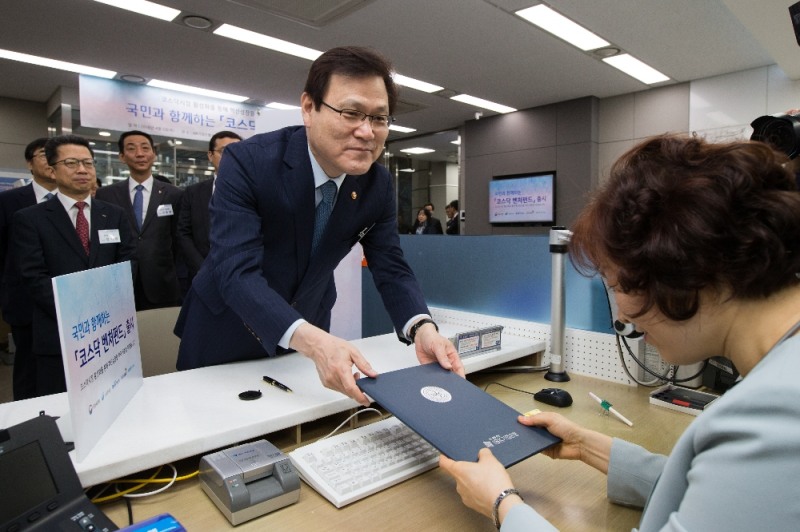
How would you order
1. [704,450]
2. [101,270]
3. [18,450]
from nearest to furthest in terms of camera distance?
[704,450], [18,450], [101,270]

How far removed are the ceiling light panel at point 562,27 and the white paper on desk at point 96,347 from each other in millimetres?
3863

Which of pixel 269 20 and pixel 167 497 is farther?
pixel 269 20

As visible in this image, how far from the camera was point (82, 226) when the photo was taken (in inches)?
101

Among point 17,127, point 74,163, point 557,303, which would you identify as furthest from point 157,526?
point 17,127

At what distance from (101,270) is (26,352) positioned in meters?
2.45

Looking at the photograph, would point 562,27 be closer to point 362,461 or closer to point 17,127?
point 362,461

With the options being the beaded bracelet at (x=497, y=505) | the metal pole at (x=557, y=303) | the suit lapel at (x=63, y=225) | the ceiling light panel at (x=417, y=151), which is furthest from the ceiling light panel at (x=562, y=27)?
the ceiling light panel at (x=417, y=151)

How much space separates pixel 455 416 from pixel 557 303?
33.6 inches

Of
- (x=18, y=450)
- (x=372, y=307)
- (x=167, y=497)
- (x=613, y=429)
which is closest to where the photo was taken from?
(x=18, y=450)

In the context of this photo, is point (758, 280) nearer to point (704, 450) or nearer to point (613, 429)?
point (704, 450)

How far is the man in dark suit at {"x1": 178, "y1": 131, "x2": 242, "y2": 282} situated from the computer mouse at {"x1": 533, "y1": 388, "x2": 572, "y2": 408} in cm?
248

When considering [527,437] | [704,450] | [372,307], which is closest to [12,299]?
[372,307]

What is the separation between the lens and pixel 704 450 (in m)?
0.49

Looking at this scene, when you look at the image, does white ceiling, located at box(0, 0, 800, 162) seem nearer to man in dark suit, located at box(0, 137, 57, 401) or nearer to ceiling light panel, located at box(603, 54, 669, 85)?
ceiling light panel, located at box(603, 54, 669, 85)
